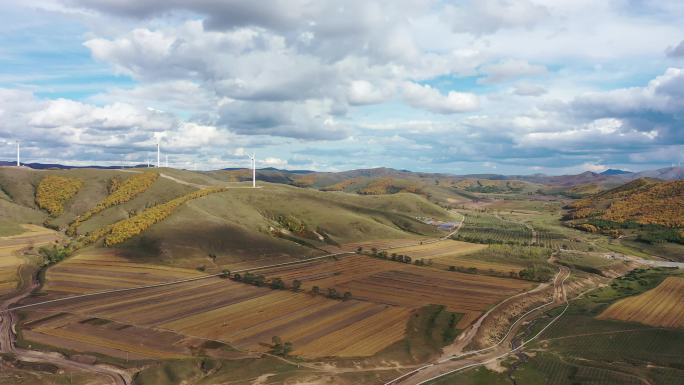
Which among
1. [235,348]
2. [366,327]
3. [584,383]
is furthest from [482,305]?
[235,348]

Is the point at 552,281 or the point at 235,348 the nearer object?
A: the point at 235,348

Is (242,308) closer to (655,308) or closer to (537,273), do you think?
(537,273)

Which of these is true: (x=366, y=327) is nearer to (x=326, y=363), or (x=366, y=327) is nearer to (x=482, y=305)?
(x=326, y=363)

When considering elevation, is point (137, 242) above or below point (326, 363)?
above

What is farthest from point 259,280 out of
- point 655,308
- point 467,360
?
point 655,308

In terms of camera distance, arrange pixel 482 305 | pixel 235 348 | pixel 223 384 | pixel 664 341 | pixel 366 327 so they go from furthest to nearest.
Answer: pixel 482 305 < pixel 366 327 < pixel 664 341 < pixel 235 348 < pixel 223 384

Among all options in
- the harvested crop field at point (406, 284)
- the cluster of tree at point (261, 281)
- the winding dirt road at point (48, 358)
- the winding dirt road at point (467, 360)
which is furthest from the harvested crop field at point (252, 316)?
the harvested crop field at point (406, 284)
